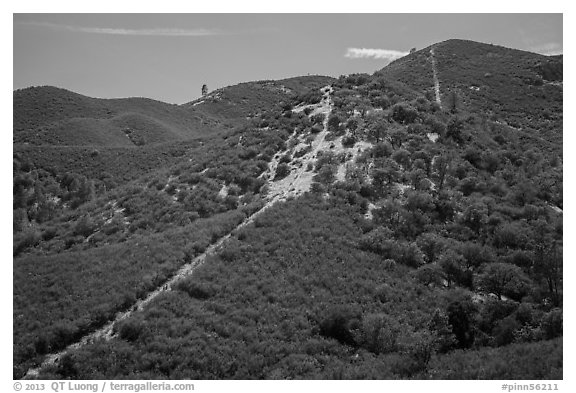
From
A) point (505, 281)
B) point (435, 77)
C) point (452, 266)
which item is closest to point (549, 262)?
point (505, 281)

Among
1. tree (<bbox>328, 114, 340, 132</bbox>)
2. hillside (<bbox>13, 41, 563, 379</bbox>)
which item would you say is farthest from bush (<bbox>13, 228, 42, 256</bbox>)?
tree (<bbox>328, 114, 340, 132</bbox>)

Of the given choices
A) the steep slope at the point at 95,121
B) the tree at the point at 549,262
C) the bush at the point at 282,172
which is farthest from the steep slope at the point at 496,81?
the steep slope at the point at 95,121

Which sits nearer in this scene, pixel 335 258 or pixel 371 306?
pixel 371 306

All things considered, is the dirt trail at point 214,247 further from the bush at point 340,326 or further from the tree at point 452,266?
the tree at point 452,266

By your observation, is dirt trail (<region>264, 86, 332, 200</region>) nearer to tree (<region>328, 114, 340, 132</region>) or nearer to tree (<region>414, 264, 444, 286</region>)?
tree (<region>328, 114, 340, 132</region>)

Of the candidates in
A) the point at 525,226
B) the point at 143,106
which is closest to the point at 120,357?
the point at 525,226

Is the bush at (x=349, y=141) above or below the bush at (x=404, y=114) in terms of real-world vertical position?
below

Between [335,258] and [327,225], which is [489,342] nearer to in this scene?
[335,258]
